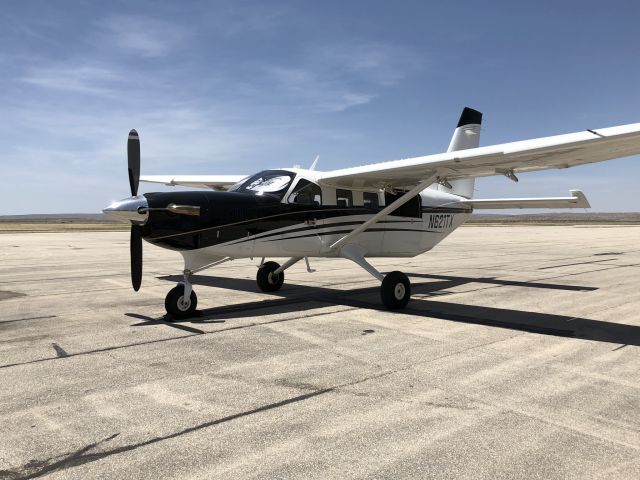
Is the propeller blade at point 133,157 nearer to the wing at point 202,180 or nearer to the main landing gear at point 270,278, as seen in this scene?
the main landing gear at point 270,278

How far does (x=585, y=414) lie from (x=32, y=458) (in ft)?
14.8

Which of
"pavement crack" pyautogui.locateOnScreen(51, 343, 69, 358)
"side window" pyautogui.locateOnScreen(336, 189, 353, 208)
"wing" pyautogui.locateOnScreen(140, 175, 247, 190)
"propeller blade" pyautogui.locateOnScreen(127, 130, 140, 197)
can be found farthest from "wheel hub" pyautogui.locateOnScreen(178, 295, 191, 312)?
"wing" pyautogui.locateOnScreen(140, 175, 247, 190)

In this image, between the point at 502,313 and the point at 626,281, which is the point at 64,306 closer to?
the point at 502,313

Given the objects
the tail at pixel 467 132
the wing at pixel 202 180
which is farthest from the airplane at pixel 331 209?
the wing at pixel 202 180

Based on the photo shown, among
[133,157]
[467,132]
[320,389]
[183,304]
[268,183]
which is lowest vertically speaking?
[320,389]

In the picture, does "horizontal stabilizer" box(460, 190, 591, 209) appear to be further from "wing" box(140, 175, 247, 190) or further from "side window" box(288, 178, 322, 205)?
"wing" box(140, 175, 247, 190)

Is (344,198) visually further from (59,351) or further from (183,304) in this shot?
(59,351)

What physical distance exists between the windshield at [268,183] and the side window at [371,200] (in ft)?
6.87

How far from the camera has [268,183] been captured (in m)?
10.1

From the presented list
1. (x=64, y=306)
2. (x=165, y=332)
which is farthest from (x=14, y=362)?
(x=64, y=306)

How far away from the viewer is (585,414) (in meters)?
4.42

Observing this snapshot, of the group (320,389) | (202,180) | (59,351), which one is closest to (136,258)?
(59,351)

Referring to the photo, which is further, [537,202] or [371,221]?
[537,202]

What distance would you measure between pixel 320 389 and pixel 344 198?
21.3 ft
